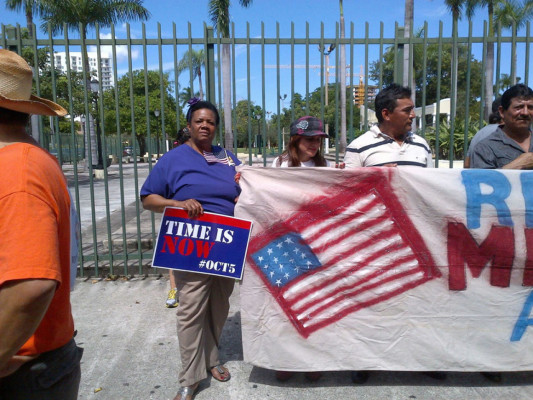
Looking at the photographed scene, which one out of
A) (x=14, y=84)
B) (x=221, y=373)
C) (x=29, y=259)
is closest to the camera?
(x=29, y=259)

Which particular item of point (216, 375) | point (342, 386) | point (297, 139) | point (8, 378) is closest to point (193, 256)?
point (216, 375)

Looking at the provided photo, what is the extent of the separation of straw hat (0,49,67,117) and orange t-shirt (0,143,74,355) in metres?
0.13

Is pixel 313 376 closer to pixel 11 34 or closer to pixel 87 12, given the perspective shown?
pixel 11 34

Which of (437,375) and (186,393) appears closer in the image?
(186,393)

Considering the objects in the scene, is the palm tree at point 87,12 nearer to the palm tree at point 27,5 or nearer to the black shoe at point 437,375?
the palm tree at point 27,5

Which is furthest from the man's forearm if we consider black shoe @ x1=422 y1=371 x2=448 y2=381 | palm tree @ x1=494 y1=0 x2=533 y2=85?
palm tree @ x1=494 y1=0 x2=533 y2=85

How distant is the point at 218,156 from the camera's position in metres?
2.99

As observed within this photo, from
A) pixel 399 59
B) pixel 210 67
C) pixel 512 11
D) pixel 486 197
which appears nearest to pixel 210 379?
pixel 486 197

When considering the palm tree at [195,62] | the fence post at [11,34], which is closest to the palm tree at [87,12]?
the palm tree at [195,62]

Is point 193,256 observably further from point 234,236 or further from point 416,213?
point 416,213

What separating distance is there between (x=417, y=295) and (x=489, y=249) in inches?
21.6

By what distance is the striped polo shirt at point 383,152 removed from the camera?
3.11 m

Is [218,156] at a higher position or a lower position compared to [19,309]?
higher

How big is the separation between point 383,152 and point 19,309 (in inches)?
101
